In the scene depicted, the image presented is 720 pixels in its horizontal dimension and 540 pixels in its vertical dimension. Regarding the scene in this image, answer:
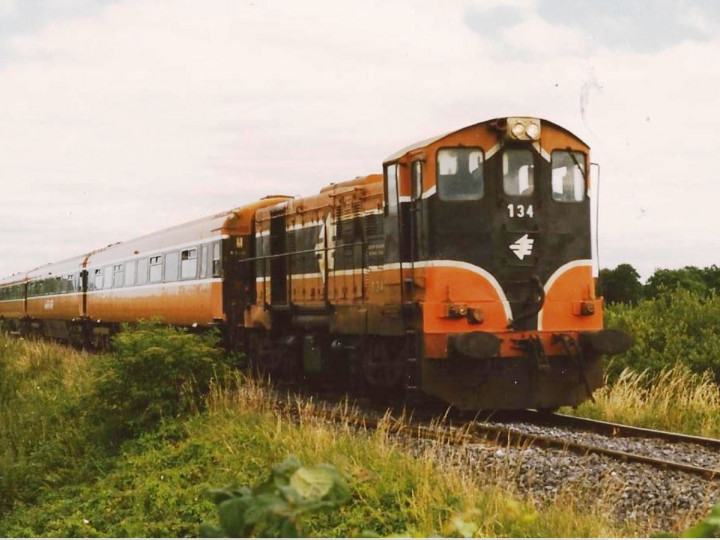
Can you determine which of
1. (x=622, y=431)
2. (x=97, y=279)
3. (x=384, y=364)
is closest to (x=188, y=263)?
(x=384, y=364)

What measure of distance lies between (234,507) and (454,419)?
31.5 ft

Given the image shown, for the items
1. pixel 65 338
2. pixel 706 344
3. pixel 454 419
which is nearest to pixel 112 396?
pixel 454 419

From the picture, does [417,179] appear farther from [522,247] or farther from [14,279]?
[14,279]

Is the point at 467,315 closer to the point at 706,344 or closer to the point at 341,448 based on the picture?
the point at 341,448

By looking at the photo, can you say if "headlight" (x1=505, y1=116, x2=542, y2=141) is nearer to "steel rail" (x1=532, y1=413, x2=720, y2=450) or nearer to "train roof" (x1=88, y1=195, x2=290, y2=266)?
"steel rail" (x1=532, y1=413, x2=720, y2=450)

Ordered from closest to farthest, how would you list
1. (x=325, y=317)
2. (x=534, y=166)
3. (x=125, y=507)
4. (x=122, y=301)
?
(x=125, y=507), (x=534, y=166), (x=325, y=317), (x=122, y=301)

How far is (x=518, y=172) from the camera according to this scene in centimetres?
1234

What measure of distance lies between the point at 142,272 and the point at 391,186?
13.8 metres

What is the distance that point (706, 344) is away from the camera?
14.6 meters

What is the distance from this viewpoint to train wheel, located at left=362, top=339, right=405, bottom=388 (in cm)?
1231

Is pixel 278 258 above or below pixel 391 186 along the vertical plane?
below

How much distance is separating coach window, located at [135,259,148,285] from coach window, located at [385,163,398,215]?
13264 mm

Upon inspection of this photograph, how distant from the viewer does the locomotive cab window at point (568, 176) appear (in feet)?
41.1

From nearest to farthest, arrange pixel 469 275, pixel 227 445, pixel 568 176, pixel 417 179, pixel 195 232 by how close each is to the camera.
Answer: pixel 227 445 < pixel 469 275 < pixel 417 179 < pixel 568 176 < pixel 195 232
